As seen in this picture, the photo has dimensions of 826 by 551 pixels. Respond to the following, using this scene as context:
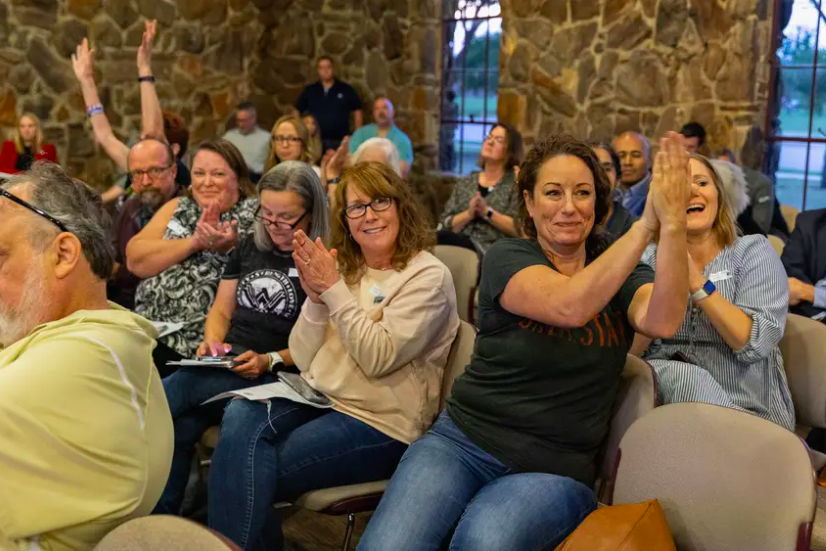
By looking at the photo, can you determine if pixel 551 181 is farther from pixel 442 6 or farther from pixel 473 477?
pixel 442 6

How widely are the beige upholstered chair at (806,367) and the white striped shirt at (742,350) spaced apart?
0.18 ft

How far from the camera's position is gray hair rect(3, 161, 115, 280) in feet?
5.30

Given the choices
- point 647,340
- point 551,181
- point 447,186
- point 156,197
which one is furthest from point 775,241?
point 447,186

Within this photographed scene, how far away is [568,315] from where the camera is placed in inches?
75.6

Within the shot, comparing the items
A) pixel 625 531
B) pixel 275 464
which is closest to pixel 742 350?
pixel 625 531

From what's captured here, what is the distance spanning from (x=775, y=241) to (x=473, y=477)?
83.9 inches

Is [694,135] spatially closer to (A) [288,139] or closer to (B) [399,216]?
(A) [288,139]

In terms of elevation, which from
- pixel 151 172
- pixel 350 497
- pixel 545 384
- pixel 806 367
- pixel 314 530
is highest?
pixel 151 172

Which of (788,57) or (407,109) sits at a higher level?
(788,57)

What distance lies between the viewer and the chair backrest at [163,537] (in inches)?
51.3

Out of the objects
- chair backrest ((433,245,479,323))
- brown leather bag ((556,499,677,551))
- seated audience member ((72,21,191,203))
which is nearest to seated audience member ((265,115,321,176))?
seated audience member ((72,21,191,203))

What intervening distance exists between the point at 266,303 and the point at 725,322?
136 centimetres

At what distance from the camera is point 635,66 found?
6148 mm

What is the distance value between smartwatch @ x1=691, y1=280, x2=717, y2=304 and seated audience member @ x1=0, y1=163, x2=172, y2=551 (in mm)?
1379
